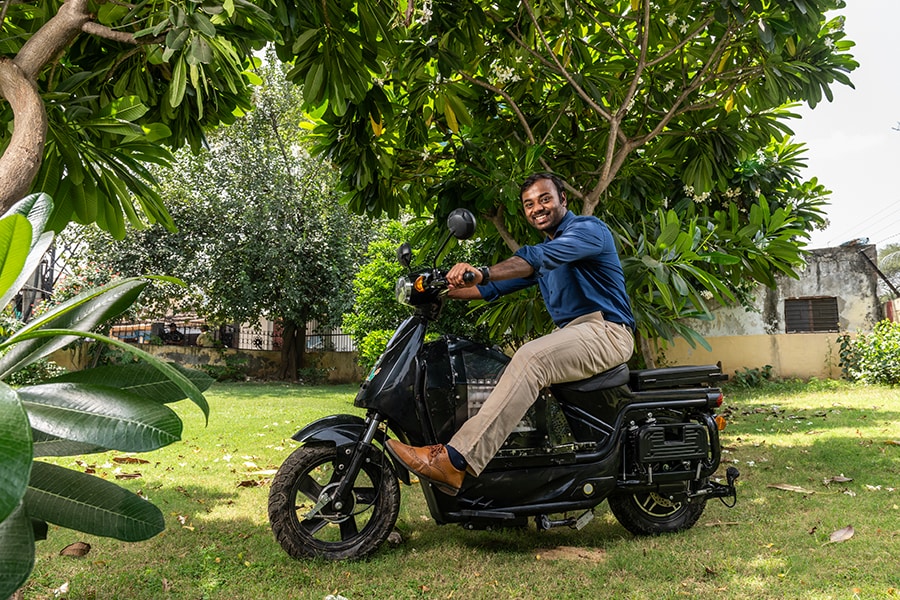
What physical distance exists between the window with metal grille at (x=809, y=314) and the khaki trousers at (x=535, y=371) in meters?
14.4

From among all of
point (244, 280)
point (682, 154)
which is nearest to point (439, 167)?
point (682, 154)

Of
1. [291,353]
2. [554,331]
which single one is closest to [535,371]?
[554,331]

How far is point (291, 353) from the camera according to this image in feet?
54.4

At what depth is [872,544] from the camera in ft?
9.23

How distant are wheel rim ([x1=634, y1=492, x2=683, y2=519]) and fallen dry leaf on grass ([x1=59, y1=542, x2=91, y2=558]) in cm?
258

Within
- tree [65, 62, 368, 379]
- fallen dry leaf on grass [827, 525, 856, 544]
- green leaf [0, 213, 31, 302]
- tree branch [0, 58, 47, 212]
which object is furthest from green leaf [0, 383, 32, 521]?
tree [65, 62, 368, 379]

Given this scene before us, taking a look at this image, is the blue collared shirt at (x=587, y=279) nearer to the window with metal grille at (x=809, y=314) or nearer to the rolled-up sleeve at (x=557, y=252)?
the rolled-up sleeve at (x=557, y=252)

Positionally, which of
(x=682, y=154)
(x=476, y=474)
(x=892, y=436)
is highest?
(x=682, y=154)

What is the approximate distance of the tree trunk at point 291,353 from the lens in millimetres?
16422

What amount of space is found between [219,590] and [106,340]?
190cm

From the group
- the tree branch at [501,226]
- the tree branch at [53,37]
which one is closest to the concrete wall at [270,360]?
the tree branch at [501,226]

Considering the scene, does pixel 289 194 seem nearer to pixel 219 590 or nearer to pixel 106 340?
pixel 219 590

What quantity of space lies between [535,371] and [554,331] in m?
0.25

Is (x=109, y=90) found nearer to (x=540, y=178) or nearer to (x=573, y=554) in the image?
(x=540, y=178)
